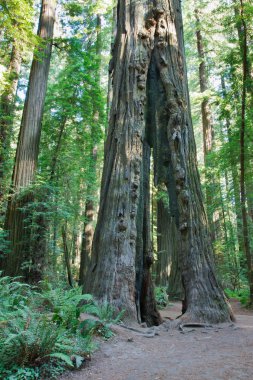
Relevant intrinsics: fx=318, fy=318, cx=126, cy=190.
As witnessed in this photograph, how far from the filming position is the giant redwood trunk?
5598 millimetres

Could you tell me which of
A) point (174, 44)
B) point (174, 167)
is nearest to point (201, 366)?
point (174, 167)

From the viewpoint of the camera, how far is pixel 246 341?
171 inches

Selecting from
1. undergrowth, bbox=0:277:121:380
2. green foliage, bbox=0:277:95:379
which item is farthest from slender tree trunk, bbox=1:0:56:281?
green foliage, bbox=0:277:95:379

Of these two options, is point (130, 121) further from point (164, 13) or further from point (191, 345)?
point (191, 345)

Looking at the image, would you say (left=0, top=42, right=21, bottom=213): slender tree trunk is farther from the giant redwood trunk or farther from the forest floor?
the forest floor

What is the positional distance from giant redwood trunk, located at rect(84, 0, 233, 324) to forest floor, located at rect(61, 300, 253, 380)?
2.16 feet

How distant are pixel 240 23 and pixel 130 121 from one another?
5219 millimetres

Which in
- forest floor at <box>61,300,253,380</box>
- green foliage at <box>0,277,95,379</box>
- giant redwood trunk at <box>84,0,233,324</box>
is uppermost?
giant redwood trunk at <box>84,0,233,324</box>

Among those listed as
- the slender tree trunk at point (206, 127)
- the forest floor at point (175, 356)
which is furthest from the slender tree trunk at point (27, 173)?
the slender tree trunk at point (206, 127)

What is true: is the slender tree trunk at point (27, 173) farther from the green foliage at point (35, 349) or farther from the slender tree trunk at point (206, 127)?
the slender tree trunk at point (206, 127)

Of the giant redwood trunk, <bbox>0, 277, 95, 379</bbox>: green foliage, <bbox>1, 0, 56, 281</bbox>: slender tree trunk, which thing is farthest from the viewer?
<bbox>1, 0, 56, 281</bbox>: slender tree trunk

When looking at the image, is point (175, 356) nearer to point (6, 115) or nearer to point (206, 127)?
point (6, 115)

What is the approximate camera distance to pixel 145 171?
701 cm

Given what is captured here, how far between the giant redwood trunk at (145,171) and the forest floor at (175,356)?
66cm
